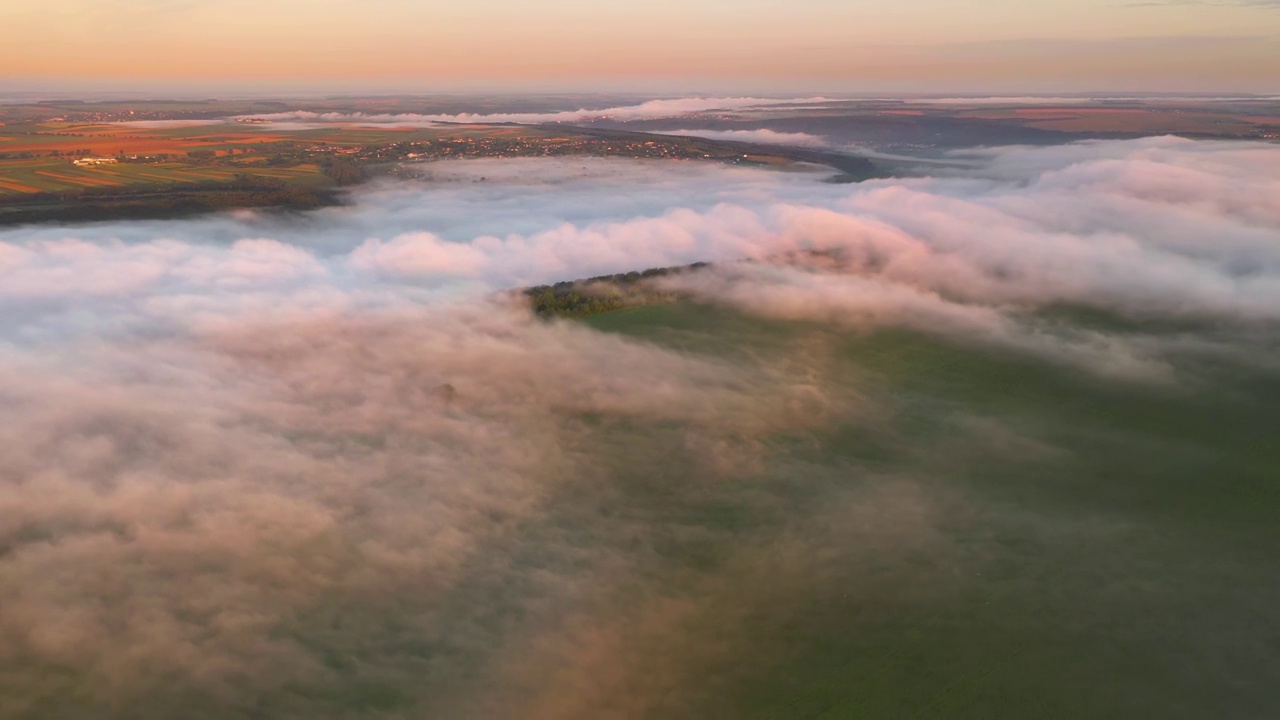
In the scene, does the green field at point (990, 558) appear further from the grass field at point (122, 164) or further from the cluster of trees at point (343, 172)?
the grass field at point (122, 164)

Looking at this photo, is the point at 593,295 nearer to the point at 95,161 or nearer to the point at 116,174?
the point at 116,174

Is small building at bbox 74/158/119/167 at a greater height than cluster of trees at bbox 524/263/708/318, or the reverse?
small building at bbox 74/158/119/167

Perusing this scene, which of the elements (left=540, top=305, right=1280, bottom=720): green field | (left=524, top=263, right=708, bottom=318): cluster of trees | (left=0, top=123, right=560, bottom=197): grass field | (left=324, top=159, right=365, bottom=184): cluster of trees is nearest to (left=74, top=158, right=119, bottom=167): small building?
(left=0, top=123, right=560, bottom=197): grass field

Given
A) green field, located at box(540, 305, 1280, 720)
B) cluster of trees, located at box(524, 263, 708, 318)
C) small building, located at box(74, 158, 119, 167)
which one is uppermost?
small building, located at box(74, 158, 119, 167)

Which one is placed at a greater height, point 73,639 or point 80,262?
point 80,262

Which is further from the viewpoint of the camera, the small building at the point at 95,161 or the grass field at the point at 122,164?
the small building at the point at 95,161

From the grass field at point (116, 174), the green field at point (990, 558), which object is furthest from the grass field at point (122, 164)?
the green field at point (990, 558)

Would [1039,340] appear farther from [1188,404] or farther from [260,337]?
[260,337]

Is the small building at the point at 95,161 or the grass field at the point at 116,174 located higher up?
the small building at the point at 95,161

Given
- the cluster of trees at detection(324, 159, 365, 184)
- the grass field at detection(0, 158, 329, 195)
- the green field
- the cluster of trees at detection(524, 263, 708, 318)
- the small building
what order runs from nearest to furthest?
Answer: the green field
the cluster of trees at detection(524, 263, 708, 318)
the grass field at detection(0, 158, 329, 195)
the small building
the cluster of trees at detection(324, 159, 365, 184)

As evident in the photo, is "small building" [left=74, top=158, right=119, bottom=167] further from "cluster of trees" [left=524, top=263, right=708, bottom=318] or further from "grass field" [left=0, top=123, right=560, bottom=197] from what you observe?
"cluster of trees" [left=524, top=263, right=708, bottom=318]

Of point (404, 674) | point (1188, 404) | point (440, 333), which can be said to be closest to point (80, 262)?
point (440, 333)
